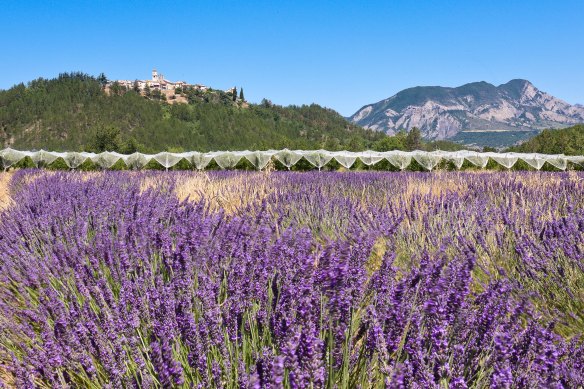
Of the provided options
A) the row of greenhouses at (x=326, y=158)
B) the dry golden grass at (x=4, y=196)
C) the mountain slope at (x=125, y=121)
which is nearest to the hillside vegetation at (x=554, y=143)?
the mountain slope at (x=125, y=121)

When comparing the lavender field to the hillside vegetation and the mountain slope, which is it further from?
the mountain slope

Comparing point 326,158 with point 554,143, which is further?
point 554,143

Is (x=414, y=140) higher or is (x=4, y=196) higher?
(x=414, y=140)

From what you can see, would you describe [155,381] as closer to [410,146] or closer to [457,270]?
[457,270]

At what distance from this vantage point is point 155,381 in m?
1.32

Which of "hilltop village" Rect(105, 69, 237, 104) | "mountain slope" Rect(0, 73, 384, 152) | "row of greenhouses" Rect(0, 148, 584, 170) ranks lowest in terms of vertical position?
"row of greenhouses" Rect(0, 148, 584, 170)

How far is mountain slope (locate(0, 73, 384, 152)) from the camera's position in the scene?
101 metres

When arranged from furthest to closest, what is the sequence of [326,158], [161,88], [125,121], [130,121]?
[161,88] < [130,121] < [125,121] < [326,158]

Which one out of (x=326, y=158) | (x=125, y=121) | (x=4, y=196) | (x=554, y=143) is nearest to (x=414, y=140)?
(x=554, y=143)

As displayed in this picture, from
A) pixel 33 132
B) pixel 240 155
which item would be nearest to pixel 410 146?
Answer: pixel 240 155

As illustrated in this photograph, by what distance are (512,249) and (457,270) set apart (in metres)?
1.81

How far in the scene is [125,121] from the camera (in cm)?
10862

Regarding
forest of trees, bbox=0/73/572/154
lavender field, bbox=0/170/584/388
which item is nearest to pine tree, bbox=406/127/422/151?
forest of trees, bbox=0/73/572/154

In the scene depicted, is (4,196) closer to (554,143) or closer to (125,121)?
(554,143)
